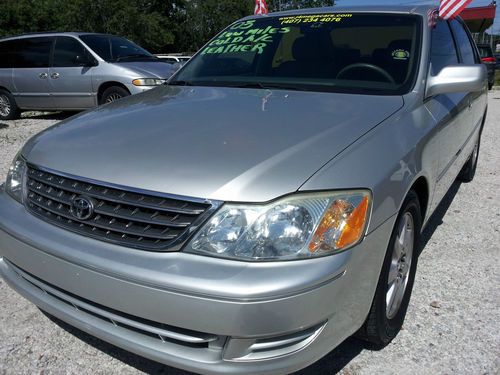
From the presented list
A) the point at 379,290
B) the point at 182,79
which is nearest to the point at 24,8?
the point at 182,79

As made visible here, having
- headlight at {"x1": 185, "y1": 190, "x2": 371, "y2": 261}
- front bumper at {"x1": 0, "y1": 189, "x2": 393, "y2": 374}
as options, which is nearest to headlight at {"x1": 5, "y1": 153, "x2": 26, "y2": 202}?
front bumper at {"x1": 0, "y1": 189, "x2": 393, "y2": 374}

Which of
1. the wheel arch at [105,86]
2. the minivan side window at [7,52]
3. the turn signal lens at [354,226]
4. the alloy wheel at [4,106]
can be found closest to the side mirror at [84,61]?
the wheel arch at [105,86]

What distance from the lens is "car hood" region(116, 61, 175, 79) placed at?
8.20 metres

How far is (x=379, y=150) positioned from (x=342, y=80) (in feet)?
3.12

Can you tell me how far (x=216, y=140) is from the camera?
2.11m

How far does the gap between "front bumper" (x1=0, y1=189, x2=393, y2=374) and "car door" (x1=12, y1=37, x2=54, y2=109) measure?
7.99 m

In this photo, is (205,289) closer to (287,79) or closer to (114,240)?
(114,240)

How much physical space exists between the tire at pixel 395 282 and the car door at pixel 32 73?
821 centimetres

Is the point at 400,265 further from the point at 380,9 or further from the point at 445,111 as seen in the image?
the point at 380,9

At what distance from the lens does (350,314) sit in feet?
6.20

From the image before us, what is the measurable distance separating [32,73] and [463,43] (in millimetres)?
7834

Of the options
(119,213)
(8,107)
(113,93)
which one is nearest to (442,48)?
(119,213)

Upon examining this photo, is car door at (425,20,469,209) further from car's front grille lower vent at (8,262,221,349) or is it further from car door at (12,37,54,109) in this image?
car door at (12,37,54,109)

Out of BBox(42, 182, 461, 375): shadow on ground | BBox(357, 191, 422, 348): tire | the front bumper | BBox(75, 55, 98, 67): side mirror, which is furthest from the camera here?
BBox(75, 55, 98, 67): side mirror
